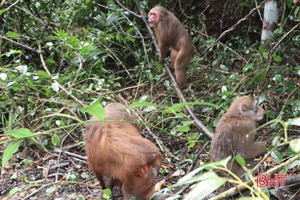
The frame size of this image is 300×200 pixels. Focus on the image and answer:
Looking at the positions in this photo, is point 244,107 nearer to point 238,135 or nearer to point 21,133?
point 238,135

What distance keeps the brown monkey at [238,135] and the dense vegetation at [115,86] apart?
22 cm

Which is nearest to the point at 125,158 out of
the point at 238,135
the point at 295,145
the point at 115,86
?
the point at 238,135

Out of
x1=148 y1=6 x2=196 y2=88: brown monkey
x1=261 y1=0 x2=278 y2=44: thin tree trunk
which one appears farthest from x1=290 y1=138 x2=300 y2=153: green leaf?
x1=148 y1=6 x2=196 y2=88: brown monkey

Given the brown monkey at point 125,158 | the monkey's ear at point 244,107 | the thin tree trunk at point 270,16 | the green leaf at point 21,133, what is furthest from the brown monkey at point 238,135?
the thin tree trunk at point 270,16

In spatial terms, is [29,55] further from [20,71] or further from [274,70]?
[274,70]

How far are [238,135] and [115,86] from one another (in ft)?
10.2

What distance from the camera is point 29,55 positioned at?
21.4ft

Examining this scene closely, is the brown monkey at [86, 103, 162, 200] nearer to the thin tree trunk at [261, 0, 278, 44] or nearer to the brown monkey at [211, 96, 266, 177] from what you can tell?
the brown monkey at [211, 96, 266, 177]

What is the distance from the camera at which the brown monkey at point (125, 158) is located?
2.57 meters

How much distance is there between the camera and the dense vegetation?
12.8ft

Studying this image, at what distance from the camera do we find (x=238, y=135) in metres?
3.31

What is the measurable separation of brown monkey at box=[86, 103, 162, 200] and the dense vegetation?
280 mm

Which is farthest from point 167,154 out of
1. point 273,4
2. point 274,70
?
point 273,4

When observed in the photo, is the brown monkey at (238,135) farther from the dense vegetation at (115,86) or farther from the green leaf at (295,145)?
the green leaf at (295,145)
